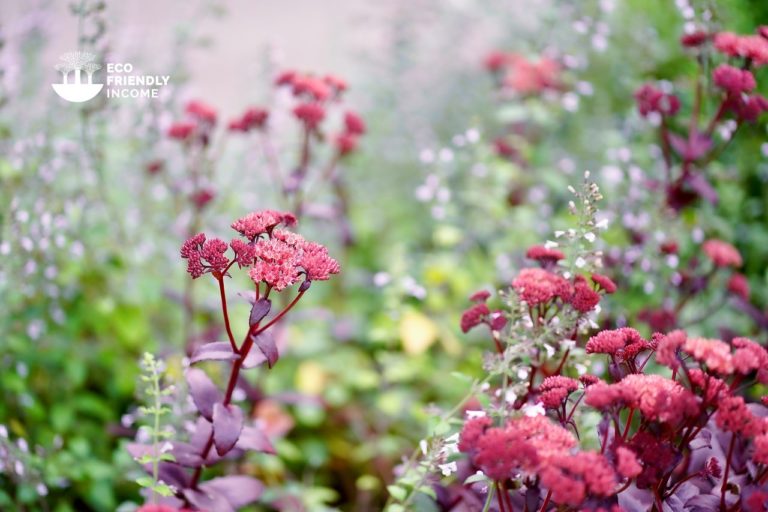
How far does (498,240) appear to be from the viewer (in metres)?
3.42

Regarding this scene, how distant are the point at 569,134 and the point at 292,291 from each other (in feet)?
5.73

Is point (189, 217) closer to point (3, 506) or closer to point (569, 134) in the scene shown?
point (3, 506)

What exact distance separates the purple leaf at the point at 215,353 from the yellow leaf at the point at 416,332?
4.70 feet

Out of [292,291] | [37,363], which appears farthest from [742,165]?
[37,363]

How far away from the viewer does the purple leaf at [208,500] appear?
5.14ft

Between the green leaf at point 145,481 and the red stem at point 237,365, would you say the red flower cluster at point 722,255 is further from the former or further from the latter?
the green leaf at point 145,481

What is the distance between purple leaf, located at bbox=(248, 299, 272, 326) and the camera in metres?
1.38

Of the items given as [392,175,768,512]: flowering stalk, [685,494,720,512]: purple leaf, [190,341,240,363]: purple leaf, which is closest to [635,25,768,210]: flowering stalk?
[392,175,768,512]: flowering stalk

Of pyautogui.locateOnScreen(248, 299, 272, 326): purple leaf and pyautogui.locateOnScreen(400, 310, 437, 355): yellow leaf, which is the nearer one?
pyautogui.locateOnScreen(248, 299, 272, 326): purple leaf

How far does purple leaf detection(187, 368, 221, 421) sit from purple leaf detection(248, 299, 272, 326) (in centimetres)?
27

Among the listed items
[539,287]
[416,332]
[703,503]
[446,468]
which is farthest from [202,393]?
[416,332]

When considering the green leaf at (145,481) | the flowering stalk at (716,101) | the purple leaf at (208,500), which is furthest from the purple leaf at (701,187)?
the green leaf at (145,481)

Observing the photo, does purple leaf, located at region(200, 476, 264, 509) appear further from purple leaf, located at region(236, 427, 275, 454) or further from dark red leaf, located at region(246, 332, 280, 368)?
dark red leaf, located at region(246, 332, 280, 368)

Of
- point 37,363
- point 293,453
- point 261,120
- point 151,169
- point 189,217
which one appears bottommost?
point 293,453
